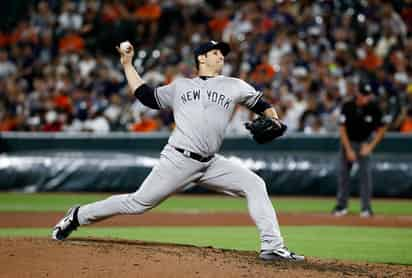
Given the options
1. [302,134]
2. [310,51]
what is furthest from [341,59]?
[302,134]

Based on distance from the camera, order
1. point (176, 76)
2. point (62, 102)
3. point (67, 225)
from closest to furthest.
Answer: point (67, 225), point (176, 76), point (62, 102)

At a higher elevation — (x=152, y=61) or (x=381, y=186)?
(x=152, y=61)

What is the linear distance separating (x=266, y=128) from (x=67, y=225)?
6.56 ft

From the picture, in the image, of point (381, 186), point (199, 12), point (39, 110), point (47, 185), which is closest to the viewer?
point (381, 186)

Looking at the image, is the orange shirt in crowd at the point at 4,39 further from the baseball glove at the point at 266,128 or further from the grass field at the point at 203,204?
the baseball glove at the point at 266,128

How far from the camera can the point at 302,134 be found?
1664 centimetres

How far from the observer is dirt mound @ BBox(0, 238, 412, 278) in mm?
5855

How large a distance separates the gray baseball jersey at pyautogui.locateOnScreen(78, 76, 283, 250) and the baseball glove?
0.60 ft

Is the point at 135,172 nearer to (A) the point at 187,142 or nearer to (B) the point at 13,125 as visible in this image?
(B) the point at 13,125

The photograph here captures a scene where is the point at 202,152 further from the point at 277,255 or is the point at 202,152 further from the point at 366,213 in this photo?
the point at 366,213

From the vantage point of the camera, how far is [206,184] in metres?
6.92

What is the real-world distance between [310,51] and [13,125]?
725 cm

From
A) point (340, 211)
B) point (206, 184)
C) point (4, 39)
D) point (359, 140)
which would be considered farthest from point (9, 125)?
point (206, 184)

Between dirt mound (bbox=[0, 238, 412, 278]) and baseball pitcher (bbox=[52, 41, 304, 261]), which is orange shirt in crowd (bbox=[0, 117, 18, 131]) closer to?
dirt mound (bbox=[0, 238, 412, 278])
